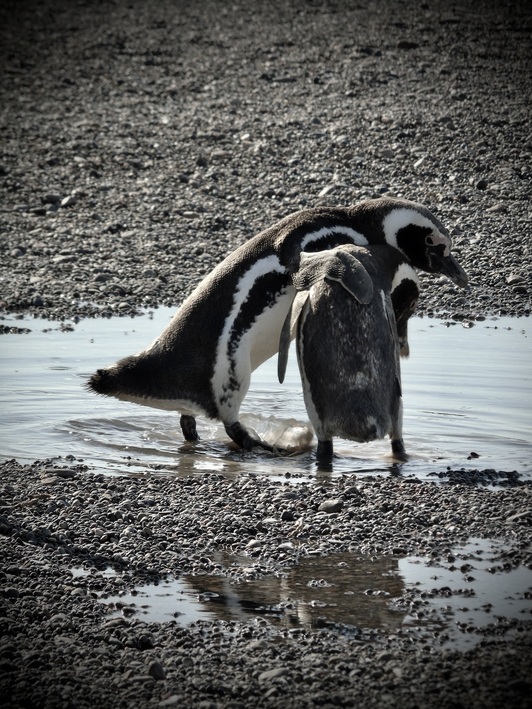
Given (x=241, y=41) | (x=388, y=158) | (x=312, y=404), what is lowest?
(x=312, y=404)

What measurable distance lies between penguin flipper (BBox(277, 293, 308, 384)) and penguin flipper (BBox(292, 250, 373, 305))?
0.24ft

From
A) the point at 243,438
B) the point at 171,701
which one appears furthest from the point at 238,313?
the point at 171,701

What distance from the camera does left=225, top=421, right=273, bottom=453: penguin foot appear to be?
5.70m

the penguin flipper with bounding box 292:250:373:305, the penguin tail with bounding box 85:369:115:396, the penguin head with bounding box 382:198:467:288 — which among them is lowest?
the penguin tail with bounding box 85:369:115:396

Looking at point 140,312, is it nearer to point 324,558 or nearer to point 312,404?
point 312,404

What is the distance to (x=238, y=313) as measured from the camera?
5566 millimetres

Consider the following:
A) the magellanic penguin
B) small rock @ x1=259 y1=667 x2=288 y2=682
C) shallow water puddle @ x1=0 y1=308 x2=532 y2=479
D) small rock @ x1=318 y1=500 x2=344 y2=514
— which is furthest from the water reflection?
the magellanic penguin

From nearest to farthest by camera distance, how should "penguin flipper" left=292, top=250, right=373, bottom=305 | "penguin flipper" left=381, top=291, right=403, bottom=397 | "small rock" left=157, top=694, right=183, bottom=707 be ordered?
"small rock" left=157, top=694, right=183, bottom=707
"penguin flipper" left=292, top=250, right=373, bottom=305
"penguin flipper" left=381, top=291, right=403, bottom=397

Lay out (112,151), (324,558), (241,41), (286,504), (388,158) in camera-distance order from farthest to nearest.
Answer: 1. (241,41)
2. (112,151)
3. (388,158)
4. (286,504)
5. (324,558)

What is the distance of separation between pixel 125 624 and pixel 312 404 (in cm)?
211

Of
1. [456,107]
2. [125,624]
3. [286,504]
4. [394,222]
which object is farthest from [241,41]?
[125,624]

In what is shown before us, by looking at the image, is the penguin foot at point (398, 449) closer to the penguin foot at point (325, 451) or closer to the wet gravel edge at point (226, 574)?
the penguin foot at point (325, 451)

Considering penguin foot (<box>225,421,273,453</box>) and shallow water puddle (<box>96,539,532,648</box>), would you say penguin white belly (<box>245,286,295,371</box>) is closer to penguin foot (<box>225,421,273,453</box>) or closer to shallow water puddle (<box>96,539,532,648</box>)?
penguin foot (<box>225,421,273,453</box>)

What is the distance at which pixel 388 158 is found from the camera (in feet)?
34.7
